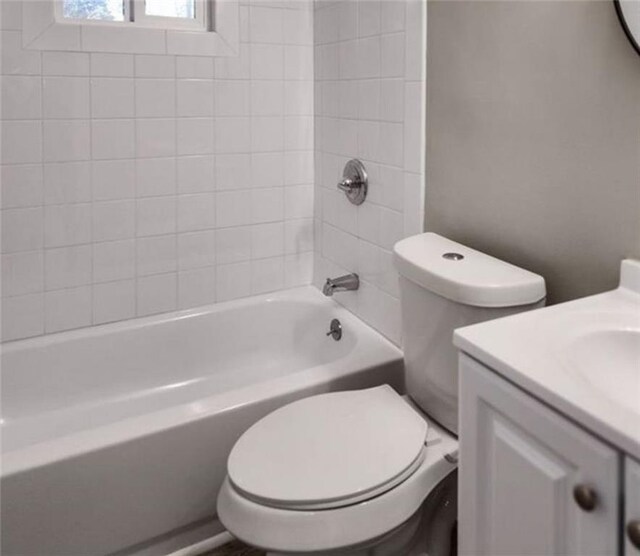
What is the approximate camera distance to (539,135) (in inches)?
53.1

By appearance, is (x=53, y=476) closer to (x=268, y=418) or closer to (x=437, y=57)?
(x=268, y=418)

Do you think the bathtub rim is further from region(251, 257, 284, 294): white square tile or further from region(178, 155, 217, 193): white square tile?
region(178, 155, 217, 193): white square tile

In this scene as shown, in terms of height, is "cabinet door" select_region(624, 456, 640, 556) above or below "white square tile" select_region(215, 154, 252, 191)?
below

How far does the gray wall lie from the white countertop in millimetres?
149

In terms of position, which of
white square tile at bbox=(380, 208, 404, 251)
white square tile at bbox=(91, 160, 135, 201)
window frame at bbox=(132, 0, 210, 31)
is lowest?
white square tile at bbox=(380, 208, 404, 251)

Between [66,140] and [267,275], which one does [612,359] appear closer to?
[267,275]

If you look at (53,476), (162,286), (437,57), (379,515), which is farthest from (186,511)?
(437,57)

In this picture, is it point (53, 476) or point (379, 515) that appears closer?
point (379, 515)

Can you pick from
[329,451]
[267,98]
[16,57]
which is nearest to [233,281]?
[267,98]

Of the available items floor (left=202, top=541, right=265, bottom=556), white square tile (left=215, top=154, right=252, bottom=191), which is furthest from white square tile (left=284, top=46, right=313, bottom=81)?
floor (left=202, top=541, right=265, bottom=556)

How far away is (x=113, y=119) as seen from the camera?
2.04 meters

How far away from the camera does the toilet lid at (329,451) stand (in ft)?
4.02

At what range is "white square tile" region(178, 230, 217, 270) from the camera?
2.26 metres

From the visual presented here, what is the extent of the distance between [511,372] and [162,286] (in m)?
1.63
